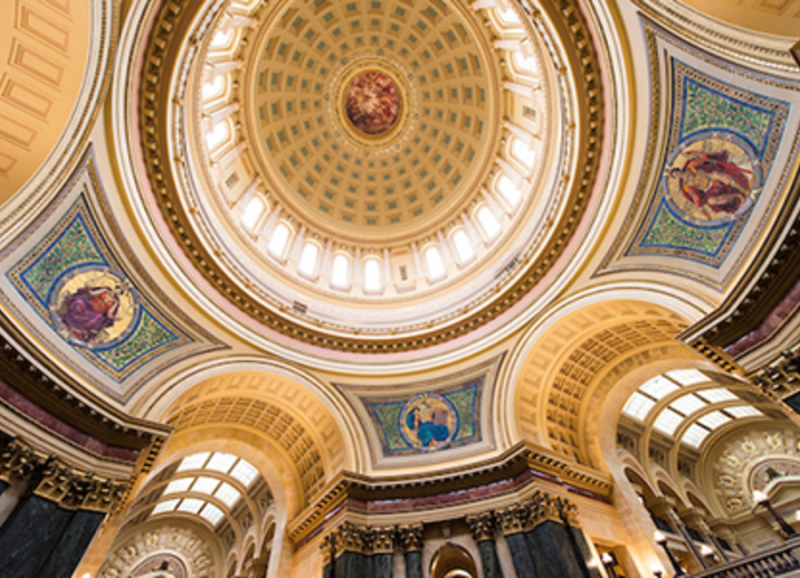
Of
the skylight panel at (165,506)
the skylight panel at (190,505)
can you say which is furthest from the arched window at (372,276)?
the skylight panel at (165,506)

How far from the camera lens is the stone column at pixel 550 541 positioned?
11.8 meters

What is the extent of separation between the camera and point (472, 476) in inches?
564

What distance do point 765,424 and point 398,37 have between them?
88.5 ft

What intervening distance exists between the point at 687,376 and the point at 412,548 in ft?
45.8

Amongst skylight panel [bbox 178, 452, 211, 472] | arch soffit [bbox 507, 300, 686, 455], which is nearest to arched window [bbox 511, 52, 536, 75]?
arch soffit [bbox 507, 300, 686, 455]

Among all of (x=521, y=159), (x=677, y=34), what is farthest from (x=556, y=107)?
(x=677, y=34)

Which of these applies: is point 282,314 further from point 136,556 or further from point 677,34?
point 136,556

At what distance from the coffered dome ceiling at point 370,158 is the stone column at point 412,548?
6.40 meters

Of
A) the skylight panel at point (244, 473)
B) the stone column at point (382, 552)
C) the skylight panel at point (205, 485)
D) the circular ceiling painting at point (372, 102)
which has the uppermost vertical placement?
the circular ceiling painting at point (372, 102)

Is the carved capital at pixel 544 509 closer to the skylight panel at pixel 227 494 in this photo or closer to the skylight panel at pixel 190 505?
the skylight panel at pixel 227 494

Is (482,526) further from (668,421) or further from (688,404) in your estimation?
(688,404)

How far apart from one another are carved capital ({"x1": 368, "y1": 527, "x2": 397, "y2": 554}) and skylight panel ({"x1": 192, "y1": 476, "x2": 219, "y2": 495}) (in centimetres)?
1187

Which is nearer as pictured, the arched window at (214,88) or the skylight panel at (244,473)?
the arched window at (214,88)

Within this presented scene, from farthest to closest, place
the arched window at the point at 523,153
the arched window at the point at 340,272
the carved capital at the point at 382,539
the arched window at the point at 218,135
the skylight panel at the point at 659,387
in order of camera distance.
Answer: the arched window at the point at 340,272 < the arched window at the point at 523,153 < the skylight panel at the point at 659,387 < the arched window at the point at 218,135 < the carved capital at the point at 382,539
